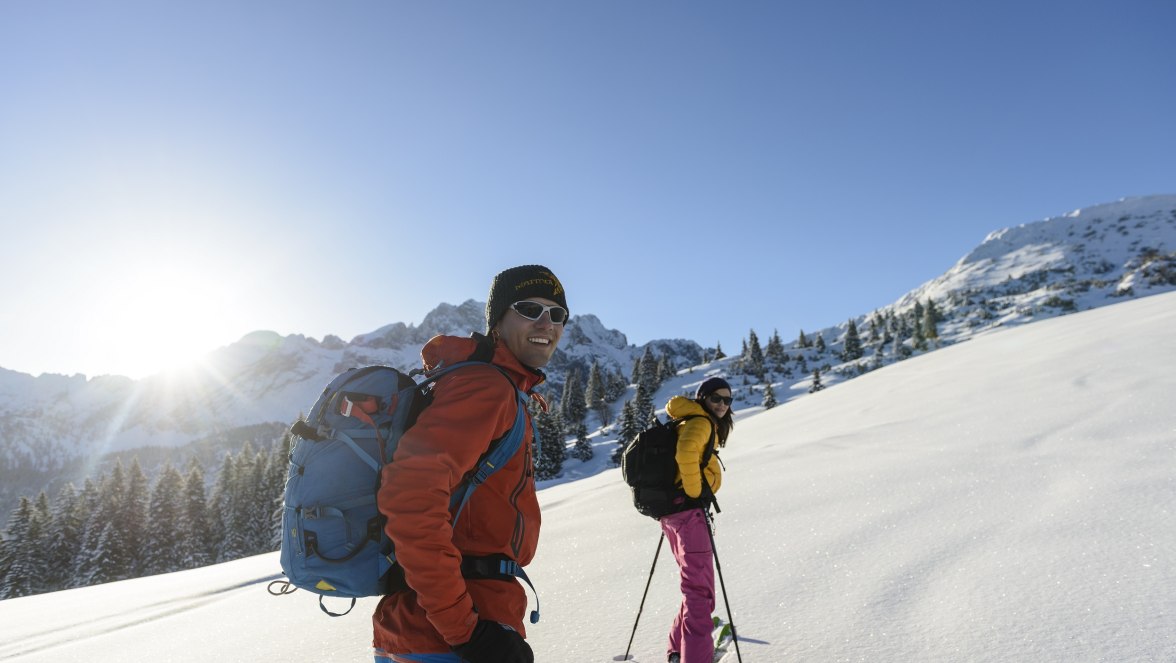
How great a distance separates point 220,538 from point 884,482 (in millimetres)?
55143

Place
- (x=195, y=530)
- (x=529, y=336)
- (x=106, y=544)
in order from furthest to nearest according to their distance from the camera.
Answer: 1. (x=195, y=530)
2. (x=106, y=544)
3. (x=529, y=336)

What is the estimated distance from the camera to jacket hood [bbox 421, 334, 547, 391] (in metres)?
2.17

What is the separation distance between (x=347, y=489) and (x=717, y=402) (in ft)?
10.4

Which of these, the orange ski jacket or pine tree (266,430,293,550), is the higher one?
the orange ski jacket

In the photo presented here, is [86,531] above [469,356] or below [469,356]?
below

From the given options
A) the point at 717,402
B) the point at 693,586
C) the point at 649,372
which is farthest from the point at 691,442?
the point at 649,372

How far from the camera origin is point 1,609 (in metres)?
10.9

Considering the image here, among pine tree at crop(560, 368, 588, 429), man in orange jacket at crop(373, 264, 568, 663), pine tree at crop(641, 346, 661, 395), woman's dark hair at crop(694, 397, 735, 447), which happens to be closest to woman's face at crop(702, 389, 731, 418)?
woman's dark hair at crop(694, 397, 735, 447)

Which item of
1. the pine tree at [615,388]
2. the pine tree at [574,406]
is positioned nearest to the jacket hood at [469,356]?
the pine tree at [574,406]

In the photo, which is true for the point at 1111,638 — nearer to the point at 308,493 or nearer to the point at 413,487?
the point at 413,487

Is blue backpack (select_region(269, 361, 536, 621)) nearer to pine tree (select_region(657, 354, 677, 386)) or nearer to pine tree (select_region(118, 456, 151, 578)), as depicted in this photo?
pine tree (select_region(118, 456, 151, 578))

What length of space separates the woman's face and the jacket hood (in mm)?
2399

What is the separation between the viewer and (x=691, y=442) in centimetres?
392

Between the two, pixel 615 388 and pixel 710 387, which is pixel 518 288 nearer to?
pixel 710 387
